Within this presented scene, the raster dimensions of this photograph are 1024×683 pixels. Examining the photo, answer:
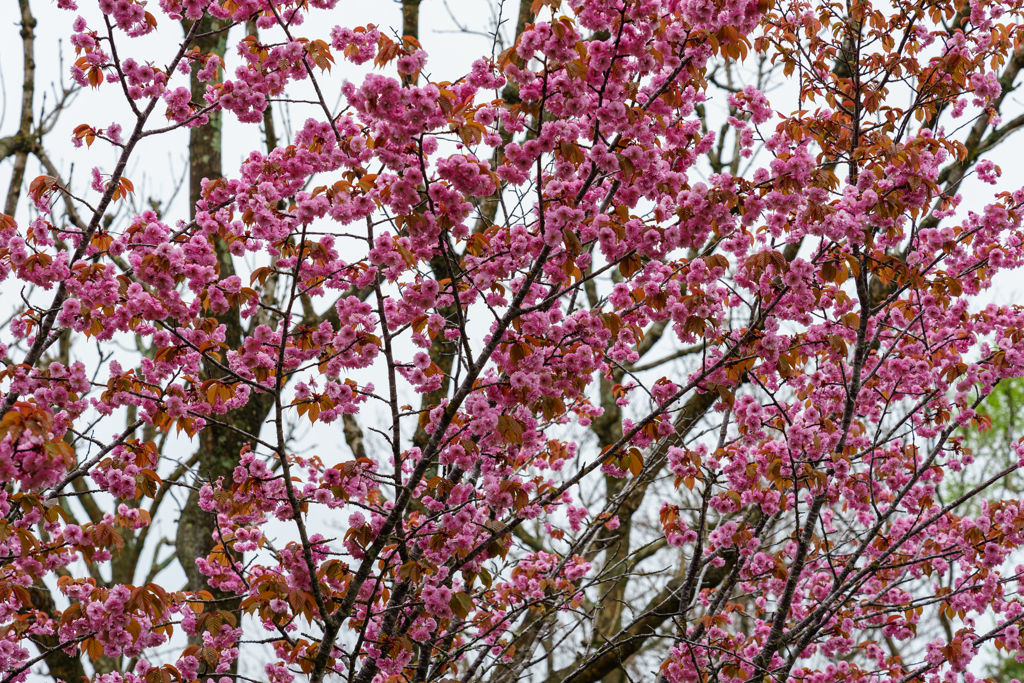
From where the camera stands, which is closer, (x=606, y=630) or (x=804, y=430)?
(x=804, y=430)

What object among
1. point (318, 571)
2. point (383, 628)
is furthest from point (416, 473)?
point (383, 628)

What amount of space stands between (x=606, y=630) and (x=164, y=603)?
6350 mm

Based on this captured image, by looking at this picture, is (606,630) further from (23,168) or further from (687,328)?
(23,168)

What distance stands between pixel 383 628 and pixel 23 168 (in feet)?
19.4

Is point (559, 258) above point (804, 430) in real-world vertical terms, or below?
above

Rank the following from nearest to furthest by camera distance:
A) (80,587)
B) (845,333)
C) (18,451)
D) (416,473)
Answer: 1. (18,451)
2. (416,473)
3. (80,587)
4. (845,333)

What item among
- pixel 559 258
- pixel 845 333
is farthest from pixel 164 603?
pixel 845 333

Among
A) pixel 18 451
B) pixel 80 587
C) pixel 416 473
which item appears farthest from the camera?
pixel 80 587

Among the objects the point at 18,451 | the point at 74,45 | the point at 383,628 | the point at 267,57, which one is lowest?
the point at 383,628

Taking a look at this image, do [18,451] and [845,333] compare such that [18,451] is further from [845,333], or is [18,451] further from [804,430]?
[845,333]

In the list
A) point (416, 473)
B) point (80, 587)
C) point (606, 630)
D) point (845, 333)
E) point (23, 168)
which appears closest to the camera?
point (416, 473)

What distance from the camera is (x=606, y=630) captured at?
8461mm

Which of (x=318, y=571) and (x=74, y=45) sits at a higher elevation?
(x=74, y=45)

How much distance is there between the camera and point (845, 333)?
527 cm
